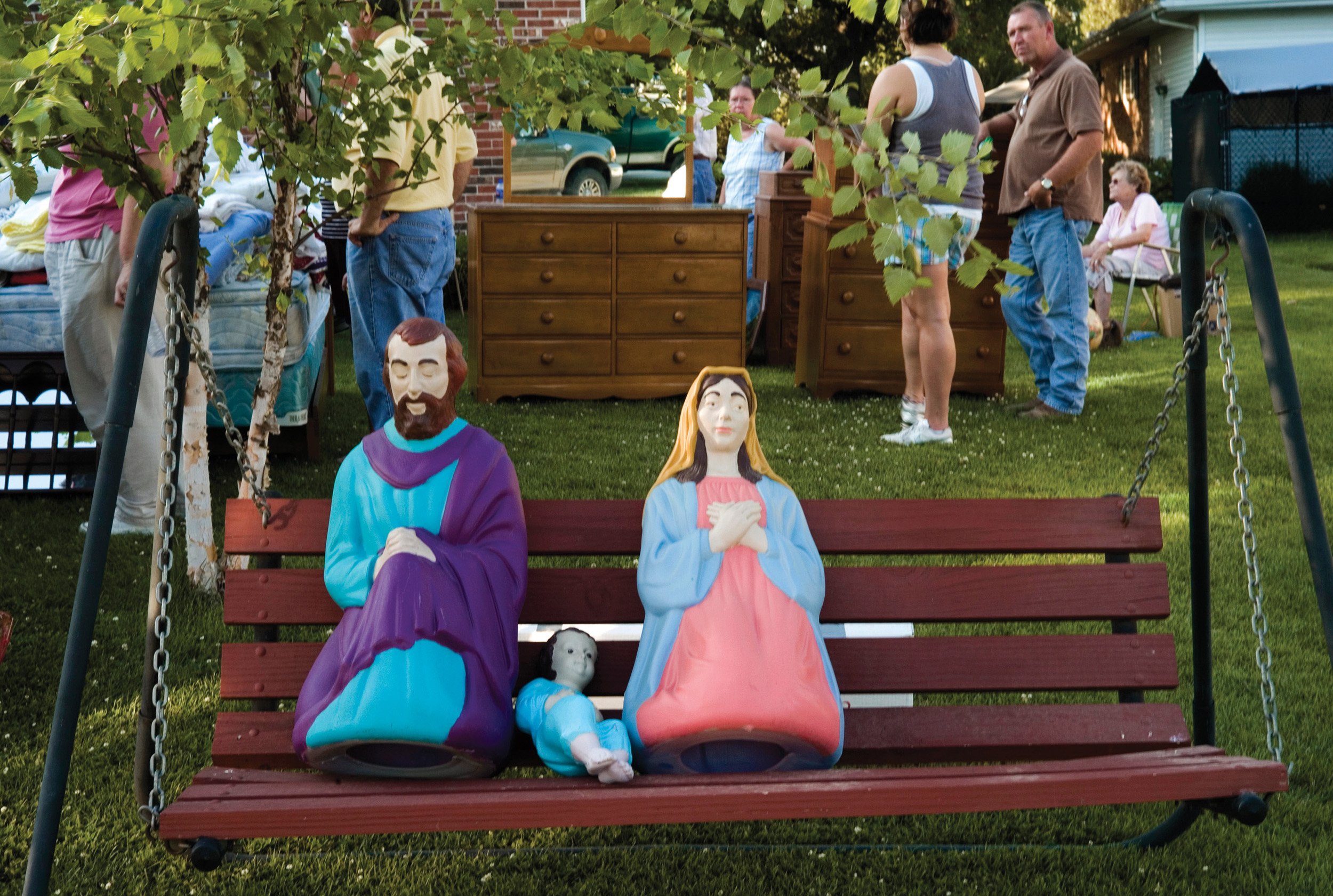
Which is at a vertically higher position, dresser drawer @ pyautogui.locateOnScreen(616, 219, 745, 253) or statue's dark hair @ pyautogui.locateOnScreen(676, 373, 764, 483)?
dresser drawer @ pyautogui.locateOnScreen(616, 219, 745, 253)

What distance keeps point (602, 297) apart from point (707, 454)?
508 cm

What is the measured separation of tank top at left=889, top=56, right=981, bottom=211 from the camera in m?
5.77

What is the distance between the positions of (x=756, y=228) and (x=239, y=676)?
22.4ft

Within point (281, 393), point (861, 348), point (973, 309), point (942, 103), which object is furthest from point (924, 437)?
point (281, 393)

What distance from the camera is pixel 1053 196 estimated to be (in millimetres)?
6559

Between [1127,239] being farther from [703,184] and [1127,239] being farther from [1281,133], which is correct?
[1281,133]

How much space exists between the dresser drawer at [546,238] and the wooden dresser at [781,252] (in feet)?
4.55

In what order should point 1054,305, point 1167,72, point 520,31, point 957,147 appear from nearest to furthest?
point 957,147, point 1054,305, point 520,31, point 1167,72

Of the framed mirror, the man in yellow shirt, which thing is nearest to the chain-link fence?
the framed mirror

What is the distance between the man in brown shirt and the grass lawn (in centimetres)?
43

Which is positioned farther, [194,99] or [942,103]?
[942,103]

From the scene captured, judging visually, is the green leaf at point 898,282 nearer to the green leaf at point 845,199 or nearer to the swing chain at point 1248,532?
the green leaf at point 845,199

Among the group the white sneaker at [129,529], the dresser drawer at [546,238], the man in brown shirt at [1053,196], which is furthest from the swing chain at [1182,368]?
the dresser drawer at [546,238]

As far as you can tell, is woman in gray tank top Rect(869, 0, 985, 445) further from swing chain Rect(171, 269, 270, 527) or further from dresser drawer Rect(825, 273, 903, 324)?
swing chain Rect(171, 269, 270, 527)
